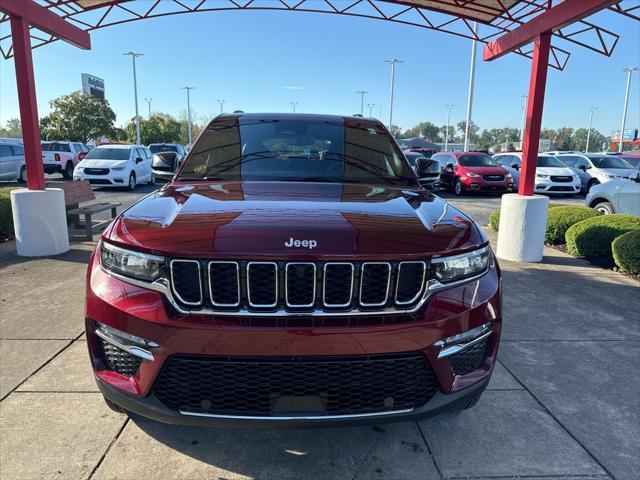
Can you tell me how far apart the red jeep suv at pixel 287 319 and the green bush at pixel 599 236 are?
5652mm

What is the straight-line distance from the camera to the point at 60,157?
866 inches

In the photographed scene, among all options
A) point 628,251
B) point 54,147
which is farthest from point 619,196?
point 54,147

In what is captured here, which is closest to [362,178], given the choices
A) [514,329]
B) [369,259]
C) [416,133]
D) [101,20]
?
[369,259]

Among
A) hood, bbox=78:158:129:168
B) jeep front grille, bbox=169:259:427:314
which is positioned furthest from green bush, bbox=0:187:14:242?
hood, bbox=78:158:129:168

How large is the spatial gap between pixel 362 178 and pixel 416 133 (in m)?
144

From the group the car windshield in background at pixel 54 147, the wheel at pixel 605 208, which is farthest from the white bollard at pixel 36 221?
the car windshield in background at pixel 54 147

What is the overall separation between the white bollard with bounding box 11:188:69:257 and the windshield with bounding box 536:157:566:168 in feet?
52.3

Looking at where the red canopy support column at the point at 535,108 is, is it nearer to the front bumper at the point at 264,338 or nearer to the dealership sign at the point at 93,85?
the front bumper at the point at 264,338

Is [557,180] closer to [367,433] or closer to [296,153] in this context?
[296,153]

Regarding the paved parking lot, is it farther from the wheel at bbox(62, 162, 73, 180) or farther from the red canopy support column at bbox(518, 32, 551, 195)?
the wheel at bbox(62, 162, 73, 180)

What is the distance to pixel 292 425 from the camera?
204cm

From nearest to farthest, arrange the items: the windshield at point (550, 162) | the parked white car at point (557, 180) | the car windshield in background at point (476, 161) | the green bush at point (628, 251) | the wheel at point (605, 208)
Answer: the green bush at point (628, 251) < the wheel at point (605, 208) < the parked white car at point (557, 180) < the windshield at point (550, 162) < the car windshield in background at point (476, 161)

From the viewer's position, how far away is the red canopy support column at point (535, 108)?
686cm

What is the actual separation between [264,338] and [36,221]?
609 cm
